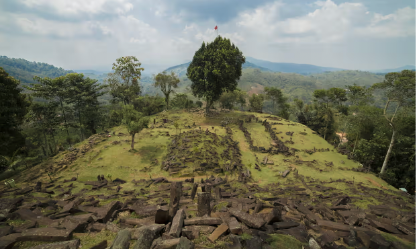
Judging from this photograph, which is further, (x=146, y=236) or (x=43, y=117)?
(x=43, y=117)

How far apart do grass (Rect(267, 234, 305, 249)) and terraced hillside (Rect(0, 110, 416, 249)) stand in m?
0.04

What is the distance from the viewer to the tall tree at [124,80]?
121 ft

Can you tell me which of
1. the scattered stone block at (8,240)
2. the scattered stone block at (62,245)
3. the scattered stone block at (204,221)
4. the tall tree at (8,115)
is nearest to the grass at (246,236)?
the scattered stone block at (204,221)

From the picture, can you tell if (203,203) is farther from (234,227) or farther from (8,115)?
(8,115)

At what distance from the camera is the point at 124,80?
38.4 metres

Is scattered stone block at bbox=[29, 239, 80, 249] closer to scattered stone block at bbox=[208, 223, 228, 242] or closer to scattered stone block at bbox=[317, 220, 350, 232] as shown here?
scattered stone block at bbox=[208, 223, 228, 242]

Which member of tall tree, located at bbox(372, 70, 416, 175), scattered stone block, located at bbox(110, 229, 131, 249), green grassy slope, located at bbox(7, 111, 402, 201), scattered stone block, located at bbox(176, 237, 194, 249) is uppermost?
tall tree, located at bbox(372, 70, 416, 175)

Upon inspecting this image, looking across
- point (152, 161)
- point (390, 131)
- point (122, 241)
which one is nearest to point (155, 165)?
point (152, 161)

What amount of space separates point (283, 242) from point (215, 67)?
3027cm

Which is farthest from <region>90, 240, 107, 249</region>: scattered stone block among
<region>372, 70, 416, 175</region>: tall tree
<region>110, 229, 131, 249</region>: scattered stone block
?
<region>372, 70, 416, 175</region>: tall tree

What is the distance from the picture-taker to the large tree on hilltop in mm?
31828

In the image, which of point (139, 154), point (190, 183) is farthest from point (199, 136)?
point (190, 183)

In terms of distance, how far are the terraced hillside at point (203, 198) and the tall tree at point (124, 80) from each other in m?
14.5

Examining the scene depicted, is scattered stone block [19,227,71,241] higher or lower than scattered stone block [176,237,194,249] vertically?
lower
